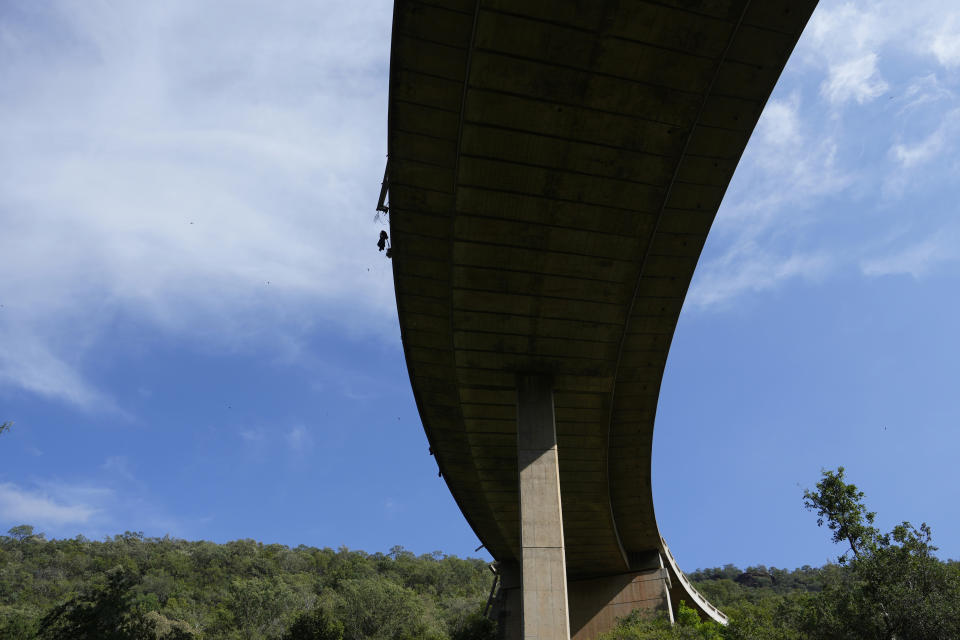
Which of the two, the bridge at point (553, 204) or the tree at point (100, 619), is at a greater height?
the bridge at point (553, 204)

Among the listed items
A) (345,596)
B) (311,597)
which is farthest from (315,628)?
(311,597)

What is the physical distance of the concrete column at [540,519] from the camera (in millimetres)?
15508

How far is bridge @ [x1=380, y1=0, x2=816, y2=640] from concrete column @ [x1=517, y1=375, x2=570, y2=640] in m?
0.05

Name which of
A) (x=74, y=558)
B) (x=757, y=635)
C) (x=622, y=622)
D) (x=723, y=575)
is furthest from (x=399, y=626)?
(x=723, y=575)

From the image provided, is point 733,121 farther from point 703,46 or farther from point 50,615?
point 50,615

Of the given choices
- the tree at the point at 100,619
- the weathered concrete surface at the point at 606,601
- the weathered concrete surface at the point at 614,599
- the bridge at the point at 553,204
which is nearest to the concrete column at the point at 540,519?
the bridge at the point at 553,204

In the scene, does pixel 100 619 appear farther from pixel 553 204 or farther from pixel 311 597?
pixel 553 204

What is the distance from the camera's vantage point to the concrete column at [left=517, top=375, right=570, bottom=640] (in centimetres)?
1551

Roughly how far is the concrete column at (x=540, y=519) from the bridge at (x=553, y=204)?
50mm

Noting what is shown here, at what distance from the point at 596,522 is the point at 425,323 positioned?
1526 centimetres

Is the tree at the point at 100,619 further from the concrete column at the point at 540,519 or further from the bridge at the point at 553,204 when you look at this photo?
the concrete column at the point at 540,519

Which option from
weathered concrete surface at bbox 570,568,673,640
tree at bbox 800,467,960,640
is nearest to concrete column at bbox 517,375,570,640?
tree at bbox 800,467,960,640

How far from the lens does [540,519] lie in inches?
656

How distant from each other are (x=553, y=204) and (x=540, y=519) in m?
8.42
